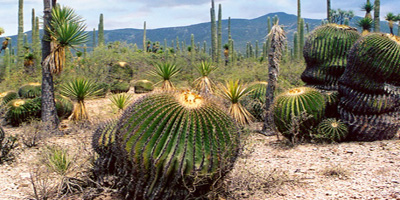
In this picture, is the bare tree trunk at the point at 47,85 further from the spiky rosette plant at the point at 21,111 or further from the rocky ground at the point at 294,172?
the rocky ground at the point at 294,172

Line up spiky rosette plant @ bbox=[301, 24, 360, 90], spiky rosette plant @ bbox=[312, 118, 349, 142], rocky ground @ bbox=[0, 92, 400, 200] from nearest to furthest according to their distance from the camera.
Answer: rocky ground @ bbox=[0, 92, 400, 200], spiky rosette plant @ bbox=[312, 118, 349, 142], spiky rosette plant @ bbox=[301, 24, 360, 90]

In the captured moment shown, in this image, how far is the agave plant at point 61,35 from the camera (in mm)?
9789

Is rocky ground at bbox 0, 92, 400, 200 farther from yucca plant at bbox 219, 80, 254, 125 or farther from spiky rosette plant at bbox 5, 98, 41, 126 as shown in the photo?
spiky rosette plant at bbox 5, 98, 41, 126

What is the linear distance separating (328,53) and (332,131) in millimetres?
2155

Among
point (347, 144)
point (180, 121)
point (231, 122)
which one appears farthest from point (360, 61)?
point (180, 121)

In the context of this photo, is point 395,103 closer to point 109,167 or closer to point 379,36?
point 379,36

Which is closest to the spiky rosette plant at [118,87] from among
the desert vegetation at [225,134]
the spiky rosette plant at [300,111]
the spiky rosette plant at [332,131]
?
Answer: the desert vegetation at [225,134]

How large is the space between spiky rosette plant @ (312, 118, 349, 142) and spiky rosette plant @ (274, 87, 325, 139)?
19 cm

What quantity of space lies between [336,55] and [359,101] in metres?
1.57

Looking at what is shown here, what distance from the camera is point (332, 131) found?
308 inches

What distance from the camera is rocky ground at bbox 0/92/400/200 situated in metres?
4.95

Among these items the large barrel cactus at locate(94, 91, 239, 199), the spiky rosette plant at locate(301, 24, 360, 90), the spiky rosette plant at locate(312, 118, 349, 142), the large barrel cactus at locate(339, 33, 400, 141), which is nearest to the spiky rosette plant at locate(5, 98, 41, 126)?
the large barrel cactus at locate(94, 91, 239, 199)

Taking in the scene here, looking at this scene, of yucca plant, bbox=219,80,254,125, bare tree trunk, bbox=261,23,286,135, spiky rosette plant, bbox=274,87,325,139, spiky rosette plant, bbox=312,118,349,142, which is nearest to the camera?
spiky rosette plant, bbox=312,118,349,142

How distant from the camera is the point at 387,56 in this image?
7.49m
